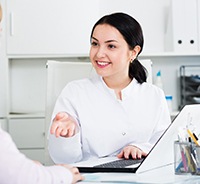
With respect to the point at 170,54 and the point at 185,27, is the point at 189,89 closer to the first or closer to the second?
the point at 170,54

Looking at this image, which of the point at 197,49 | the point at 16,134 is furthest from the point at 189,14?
the point at 16,134

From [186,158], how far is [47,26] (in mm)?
1945

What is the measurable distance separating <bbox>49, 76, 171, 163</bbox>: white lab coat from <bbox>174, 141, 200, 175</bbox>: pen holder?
46cm

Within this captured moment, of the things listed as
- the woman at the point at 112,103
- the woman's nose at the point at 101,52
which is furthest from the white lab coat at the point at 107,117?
the woman's nose at the point at 101,52

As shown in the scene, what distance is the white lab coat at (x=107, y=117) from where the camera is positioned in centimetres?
170

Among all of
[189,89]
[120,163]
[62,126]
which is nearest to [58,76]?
[62,126]

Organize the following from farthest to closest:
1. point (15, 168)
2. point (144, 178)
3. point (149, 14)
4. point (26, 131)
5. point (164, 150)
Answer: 1. point (149, 14)
2. point (26, 131)
3. point (164, 150)
4. point (144, 178)
5. point (15, 168)

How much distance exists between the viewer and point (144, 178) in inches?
44.5

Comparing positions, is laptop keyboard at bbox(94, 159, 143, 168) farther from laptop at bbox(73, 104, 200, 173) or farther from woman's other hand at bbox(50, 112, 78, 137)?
woman's other hand at bbox(50, 112, 78, 137)

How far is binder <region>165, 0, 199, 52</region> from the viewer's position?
2.93 meters

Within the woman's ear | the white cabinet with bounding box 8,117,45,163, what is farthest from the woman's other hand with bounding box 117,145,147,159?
the white cabinet with bounding box 8,117,45,163

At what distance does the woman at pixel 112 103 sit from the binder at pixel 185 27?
115cm

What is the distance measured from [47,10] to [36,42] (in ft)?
0.76

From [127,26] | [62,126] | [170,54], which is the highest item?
[127,26]
